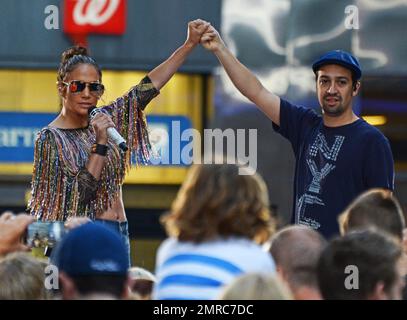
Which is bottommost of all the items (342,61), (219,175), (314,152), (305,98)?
(219,175)

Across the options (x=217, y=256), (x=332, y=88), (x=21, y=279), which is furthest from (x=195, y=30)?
(x=21, y=279)

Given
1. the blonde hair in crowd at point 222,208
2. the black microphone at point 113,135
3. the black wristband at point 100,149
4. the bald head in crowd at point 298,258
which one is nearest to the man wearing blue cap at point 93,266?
the blonde hair in crowd at point 222,208

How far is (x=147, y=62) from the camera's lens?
1087 centimetres

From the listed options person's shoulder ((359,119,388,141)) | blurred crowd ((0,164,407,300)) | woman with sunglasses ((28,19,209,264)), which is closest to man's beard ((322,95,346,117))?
person's shoulder ((359,119,388,141))

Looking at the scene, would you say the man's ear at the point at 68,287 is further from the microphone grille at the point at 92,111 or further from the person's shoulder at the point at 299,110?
the person's shoulder at the point at 299,110

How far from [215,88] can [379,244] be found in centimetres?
671

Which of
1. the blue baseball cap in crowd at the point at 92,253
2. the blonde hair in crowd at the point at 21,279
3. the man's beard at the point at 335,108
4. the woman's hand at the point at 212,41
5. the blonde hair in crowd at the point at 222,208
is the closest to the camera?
the blue baseball cap in crowd at the point at 92,253

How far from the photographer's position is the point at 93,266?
3.95 metres

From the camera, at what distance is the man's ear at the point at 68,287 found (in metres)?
4.03

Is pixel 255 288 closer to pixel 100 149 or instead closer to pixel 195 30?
pixel 100 149

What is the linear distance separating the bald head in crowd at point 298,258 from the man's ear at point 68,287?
2.83 feet

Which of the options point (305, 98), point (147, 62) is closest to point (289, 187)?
point (305, 98)

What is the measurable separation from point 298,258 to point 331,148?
1.59 meters

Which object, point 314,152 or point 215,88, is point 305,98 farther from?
point 314,152
